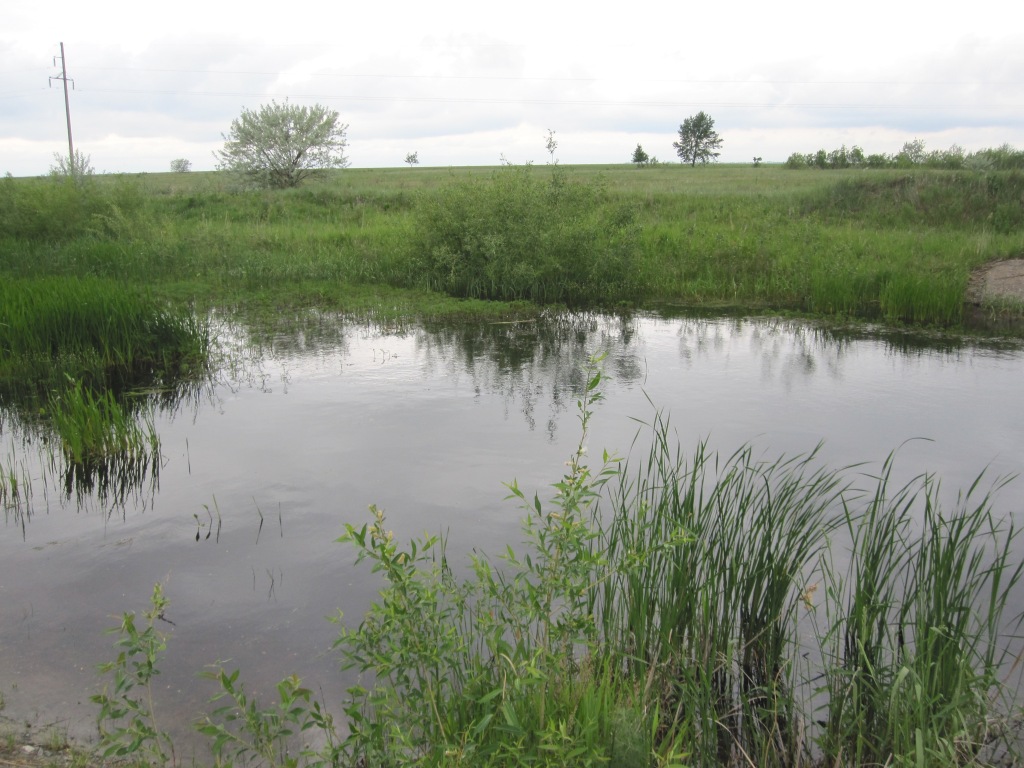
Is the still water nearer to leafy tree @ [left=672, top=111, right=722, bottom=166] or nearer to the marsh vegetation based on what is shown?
the marsh vegetation

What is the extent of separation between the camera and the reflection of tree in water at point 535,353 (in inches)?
346

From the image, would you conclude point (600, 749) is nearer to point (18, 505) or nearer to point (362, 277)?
point (18, 505)

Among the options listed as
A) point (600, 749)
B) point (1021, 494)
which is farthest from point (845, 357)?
point (600, 749)

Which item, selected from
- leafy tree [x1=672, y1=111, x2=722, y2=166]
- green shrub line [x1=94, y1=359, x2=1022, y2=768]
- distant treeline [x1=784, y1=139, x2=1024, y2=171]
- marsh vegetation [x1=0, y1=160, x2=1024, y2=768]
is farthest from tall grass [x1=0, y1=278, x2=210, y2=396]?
leafy tree [x1=672, y1=111, x2=722, y2=166]

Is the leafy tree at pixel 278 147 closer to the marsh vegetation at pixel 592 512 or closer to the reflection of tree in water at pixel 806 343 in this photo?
the marsh vegetation at pixel 592 512

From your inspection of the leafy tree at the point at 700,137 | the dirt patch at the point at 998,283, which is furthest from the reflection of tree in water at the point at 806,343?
the leafy tree at the point at 700,137

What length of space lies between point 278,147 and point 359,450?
32326mm

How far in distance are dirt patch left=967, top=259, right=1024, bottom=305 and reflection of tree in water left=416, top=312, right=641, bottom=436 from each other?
5.69 m

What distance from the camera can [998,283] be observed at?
13.4 metres

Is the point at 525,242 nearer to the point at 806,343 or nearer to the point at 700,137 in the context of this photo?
the point at 806,343

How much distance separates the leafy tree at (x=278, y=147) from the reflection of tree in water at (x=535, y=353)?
85.2ft

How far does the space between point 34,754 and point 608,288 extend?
12.2m

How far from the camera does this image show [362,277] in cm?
1548

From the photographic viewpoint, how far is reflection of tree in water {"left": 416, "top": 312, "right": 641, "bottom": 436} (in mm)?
8789
